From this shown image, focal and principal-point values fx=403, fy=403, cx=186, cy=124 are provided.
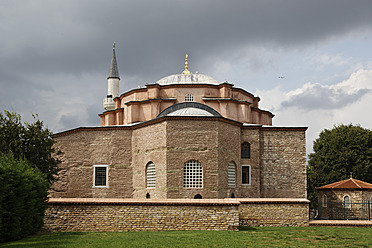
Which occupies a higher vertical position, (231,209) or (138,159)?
(138,159)

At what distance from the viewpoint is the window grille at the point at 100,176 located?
25172mm

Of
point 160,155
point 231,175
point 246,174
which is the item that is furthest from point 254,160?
point 160,155

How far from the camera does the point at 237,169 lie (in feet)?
77.0

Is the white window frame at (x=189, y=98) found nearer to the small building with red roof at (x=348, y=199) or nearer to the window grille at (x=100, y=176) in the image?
the window grille at (x=100, y=176)

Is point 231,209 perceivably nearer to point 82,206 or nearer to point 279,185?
point 82,206

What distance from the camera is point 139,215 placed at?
15.1 meters

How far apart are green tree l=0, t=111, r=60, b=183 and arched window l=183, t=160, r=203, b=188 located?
22.4ft

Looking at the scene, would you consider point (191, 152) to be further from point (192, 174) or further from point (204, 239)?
point (204, 239)

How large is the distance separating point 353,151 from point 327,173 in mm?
2952

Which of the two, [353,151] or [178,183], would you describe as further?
[353,151]

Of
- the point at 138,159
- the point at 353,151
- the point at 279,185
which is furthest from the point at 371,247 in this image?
the point at 353,151

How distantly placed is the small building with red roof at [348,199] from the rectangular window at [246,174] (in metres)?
6.18

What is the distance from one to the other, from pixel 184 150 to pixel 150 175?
110 inches

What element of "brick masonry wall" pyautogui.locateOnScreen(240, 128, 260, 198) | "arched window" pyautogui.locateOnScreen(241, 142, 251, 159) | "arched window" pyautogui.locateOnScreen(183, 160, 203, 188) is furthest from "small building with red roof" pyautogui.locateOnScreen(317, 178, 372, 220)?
"arched window" pyautogui.locateOnScreen(183, 160, 203, 188)
